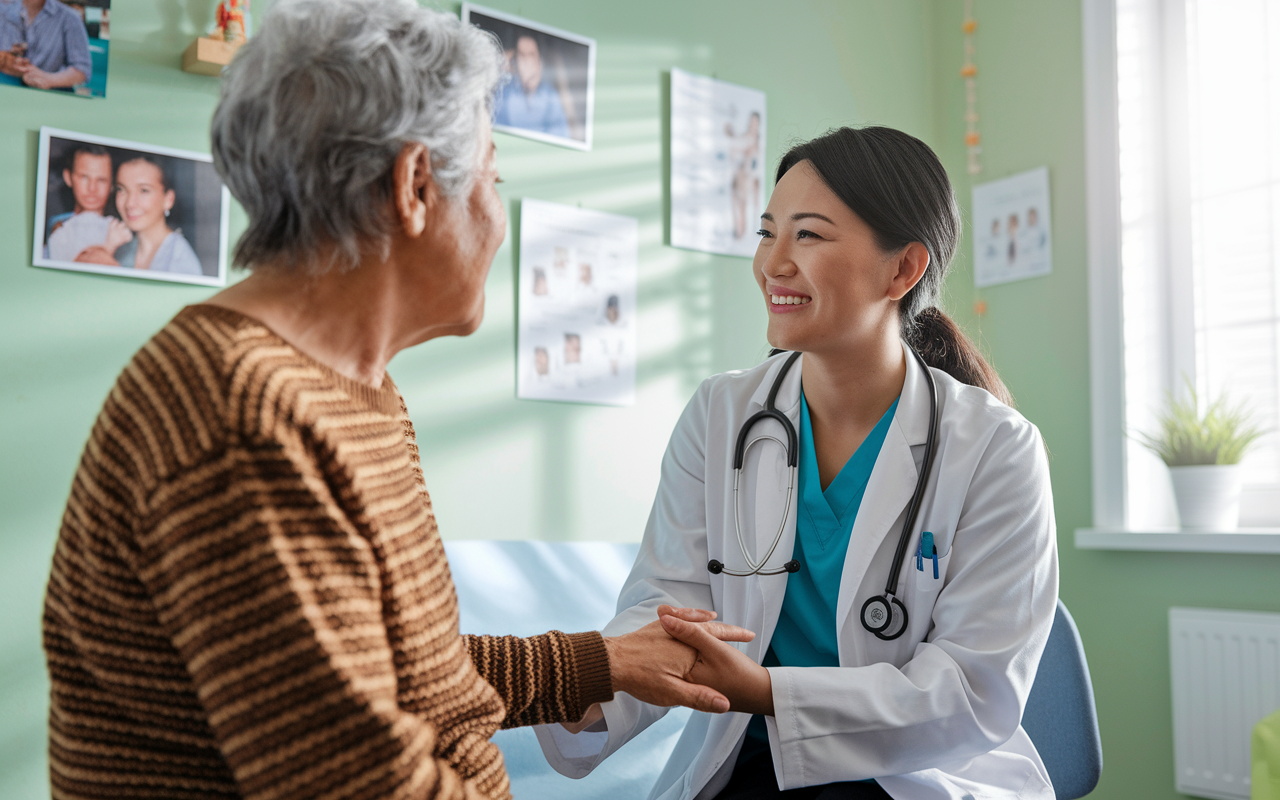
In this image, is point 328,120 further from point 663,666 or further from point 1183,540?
point 1183,540

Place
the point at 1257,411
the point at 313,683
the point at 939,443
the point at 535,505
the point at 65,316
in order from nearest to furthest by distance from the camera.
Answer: the point at 313,683, the point at 939,443, the point at 65,316, the point at 535,505, the point at 1257,411

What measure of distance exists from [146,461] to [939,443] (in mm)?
1037

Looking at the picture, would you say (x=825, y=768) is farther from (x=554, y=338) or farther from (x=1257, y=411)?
(x=1257, y=411)

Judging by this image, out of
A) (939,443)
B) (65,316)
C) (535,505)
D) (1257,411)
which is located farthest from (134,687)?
(1257,411)

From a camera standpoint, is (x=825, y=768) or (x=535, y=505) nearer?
(x=825, y=768)

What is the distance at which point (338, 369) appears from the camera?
0.85 metres

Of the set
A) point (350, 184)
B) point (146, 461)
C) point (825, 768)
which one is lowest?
point (825, 768)

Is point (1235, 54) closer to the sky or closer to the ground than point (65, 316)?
closer to the sky

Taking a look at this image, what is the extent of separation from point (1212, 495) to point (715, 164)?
1523 mm

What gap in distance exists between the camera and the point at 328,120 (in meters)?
0.79

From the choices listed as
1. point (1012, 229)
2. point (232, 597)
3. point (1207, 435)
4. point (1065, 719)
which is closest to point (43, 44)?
point (232, 597)

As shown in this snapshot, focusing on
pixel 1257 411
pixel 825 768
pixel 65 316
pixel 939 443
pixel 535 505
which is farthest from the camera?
pixel 1257 411

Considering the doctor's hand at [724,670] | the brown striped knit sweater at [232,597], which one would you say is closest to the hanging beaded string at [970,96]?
the doctor's hand at [724,670]

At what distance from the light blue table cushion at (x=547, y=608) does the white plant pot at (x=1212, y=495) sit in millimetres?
1429
